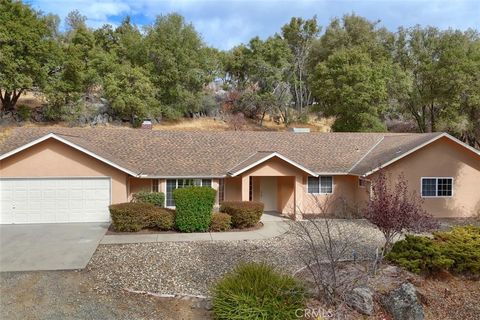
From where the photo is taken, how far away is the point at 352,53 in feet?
126

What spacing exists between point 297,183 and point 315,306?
11.3m

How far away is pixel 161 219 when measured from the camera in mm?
16672

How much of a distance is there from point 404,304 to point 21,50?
137 feet

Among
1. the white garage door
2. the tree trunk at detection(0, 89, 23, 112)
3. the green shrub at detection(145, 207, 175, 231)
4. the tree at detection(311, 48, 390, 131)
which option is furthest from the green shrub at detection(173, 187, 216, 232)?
the tree trunk at detection(0, 89, 23, 112)

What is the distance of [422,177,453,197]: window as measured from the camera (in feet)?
67.2

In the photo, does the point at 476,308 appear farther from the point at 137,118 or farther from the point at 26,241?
the point at 137,118

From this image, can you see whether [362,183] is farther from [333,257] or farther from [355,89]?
[355,89]

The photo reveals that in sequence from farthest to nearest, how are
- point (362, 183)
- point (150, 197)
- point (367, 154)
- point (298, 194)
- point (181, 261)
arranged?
point (367, 154) < point (362, 183) < point (298, 194) < point (150, 197) < point (181, 261)

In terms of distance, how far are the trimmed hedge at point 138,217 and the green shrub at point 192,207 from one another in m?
0.56

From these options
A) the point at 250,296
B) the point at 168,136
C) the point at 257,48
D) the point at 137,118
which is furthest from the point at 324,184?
the point at 257,48

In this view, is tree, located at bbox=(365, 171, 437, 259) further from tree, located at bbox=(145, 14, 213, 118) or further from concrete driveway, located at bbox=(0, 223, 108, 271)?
tree, located at bbox=(145, 14, 213, 118)

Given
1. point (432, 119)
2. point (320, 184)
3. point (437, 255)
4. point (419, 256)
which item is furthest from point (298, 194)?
point (432, 119)

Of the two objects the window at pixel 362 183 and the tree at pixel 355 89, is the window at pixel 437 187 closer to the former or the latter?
the window at pixel 362 183

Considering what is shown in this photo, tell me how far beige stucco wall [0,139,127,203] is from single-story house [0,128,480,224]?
1.7 inches
